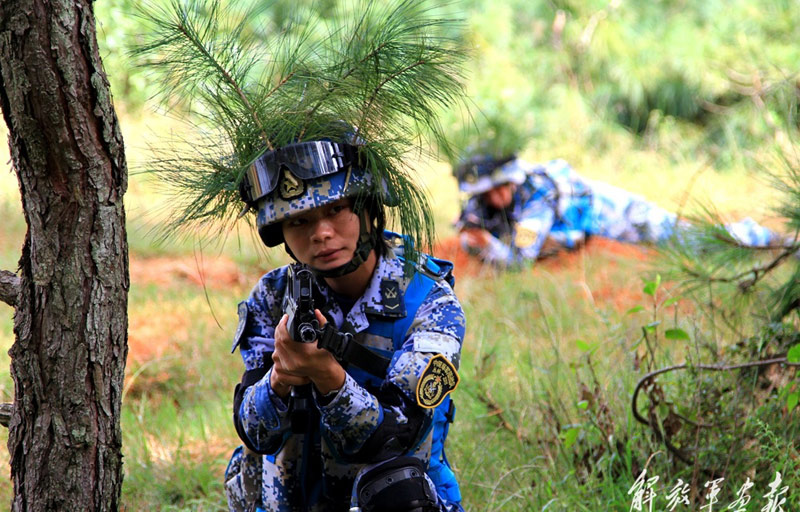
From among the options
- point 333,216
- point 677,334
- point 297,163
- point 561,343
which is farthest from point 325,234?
point 561,343

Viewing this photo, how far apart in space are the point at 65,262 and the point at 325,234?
22.7 inches

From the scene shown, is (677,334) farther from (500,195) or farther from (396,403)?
(500,195)

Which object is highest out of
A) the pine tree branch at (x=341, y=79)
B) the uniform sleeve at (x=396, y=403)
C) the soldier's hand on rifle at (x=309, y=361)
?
the pine tree branch at (x=341, y=79)

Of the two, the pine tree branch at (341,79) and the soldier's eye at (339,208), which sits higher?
the pine tree branch at (341,79)

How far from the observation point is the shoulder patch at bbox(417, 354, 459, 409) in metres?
1.94

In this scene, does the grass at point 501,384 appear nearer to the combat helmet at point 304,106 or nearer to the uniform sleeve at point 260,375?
the uniform sleeve at point 260,375

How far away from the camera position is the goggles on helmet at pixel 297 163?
6.44 ft

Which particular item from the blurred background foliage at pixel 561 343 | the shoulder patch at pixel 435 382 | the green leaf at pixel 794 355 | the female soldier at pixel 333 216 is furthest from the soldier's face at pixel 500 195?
the shoulder patch at pixel 435 382

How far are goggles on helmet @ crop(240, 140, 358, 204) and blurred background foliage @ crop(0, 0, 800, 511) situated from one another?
0.30 metres

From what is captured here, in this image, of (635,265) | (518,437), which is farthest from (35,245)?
(635,265)

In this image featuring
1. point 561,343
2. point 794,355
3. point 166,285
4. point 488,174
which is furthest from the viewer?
point 488,174

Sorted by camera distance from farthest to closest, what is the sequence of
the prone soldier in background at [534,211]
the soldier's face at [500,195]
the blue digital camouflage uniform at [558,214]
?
the soldier's face at [500,195] → the blue digital camouflage uniform at [558,214] → the prone soldier in background at [534,211]

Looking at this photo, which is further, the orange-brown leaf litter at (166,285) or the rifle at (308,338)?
the orange-brown leaf litter at (166,285)

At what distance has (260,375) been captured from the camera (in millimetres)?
2148
